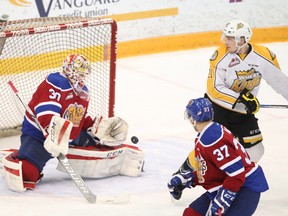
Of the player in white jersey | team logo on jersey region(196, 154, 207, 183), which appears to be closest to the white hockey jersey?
the player in white jersey

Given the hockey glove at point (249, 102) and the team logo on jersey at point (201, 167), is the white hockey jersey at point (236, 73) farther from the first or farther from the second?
the team logo on jersey at point (201, 167)

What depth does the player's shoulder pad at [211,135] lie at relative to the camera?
10.8 feet

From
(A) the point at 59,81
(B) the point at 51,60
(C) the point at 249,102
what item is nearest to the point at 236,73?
(C) the point at 249,102

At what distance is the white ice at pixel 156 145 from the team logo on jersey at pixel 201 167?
27.1 inches

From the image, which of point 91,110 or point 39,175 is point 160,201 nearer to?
point 39,175

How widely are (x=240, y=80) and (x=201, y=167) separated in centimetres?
103

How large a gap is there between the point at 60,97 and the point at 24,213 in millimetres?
642

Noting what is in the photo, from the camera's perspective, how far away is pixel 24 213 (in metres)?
4.07

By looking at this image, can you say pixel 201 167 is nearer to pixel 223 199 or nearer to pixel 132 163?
pixel 223 199

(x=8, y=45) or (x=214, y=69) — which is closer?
(x=214, y=69)

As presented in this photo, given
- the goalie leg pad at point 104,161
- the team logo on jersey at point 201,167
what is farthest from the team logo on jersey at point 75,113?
the team logo on jersey at point 201,167

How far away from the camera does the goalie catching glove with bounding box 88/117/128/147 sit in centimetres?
457

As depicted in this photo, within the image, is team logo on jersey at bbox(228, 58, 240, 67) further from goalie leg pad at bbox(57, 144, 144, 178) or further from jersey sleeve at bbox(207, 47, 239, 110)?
goalie leg pad at bbox(57, 144, 144, 178)

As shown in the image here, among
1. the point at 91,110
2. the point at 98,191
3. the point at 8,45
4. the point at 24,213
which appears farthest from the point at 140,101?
the point at 24,213
